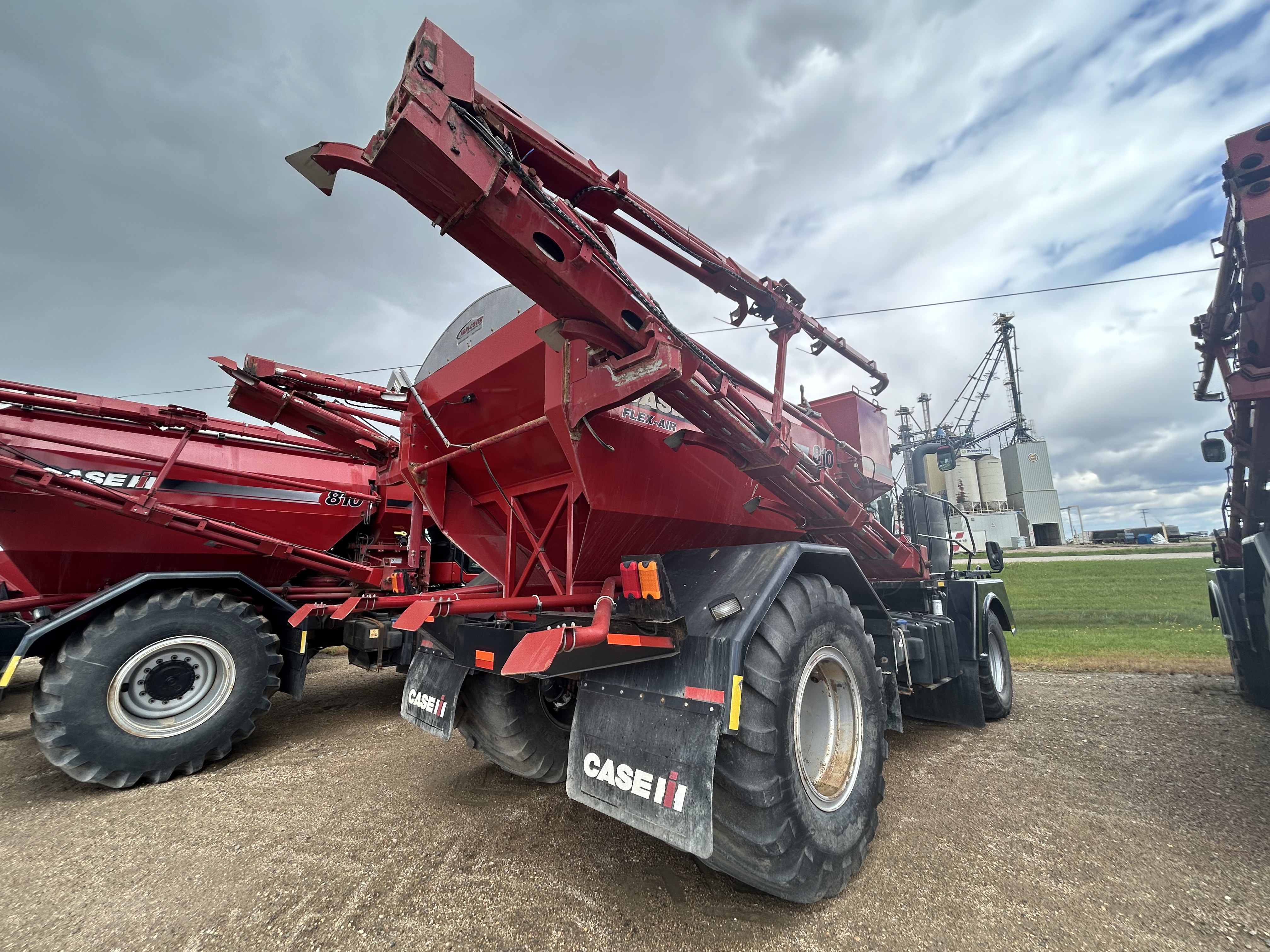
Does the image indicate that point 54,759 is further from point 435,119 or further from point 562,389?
point 435,119

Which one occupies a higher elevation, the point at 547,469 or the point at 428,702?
the point at 547,469

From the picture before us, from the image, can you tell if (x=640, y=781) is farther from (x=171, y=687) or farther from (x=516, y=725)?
(x=171, y=687)

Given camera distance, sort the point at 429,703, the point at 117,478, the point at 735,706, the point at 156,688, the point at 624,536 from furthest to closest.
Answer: the point at 117,478
the point at 156,688
the point at 429,703
the point at 624,536
the point at 735,706

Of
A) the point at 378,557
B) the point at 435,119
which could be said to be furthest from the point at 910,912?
the point at 378,557

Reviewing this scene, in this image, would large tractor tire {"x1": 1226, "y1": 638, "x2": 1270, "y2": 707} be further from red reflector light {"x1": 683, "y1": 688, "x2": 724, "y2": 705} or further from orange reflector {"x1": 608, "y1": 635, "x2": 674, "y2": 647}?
orange reflector {"x1": 608, "y1": 635, "x2": 674, "y2": 647}

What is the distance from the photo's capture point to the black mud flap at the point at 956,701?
489 centimetres

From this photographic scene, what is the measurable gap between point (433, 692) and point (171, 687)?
2.79 metres

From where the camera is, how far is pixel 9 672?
13.8 ft

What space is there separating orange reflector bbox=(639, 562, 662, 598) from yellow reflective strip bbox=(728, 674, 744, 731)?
0.45 m

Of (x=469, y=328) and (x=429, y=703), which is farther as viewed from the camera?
(x=469, y=328)

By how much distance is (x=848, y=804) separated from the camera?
8.92ft

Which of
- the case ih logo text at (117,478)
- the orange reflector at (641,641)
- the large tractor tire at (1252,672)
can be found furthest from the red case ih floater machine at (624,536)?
the large tractor tire at (1252,672)

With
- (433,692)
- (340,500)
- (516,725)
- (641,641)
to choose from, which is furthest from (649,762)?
(340,500)

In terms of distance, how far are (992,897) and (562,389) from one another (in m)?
3.02
